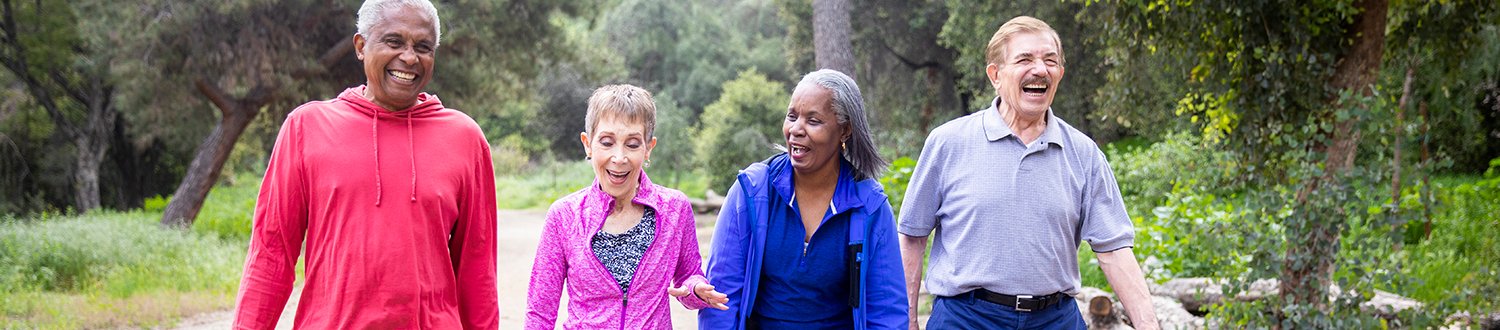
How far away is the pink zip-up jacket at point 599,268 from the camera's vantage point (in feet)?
9.59

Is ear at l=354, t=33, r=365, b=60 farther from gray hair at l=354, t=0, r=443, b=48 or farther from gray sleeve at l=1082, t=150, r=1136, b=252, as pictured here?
gray sleeve at l=1082, t=150, r=1136, b=252

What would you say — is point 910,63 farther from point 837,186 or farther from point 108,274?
point 837,186

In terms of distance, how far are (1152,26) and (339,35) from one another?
42.4 feet

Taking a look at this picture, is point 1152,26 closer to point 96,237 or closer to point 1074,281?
point 1074,281

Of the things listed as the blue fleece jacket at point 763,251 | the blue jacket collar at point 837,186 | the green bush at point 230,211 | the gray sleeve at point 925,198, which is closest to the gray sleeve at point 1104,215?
the gray sleeve at point 925,198

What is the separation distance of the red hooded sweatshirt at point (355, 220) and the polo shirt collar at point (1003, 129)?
1458 millimetres

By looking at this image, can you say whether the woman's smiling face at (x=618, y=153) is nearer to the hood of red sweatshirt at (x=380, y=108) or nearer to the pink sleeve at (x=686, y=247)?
the pink sleeve at (x=686, y=247)

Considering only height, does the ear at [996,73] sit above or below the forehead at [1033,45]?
below

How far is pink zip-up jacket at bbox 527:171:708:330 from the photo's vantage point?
2.92m

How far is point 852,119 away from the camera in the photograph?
9.57 feet

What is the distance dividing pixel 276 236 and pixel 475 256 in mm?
474

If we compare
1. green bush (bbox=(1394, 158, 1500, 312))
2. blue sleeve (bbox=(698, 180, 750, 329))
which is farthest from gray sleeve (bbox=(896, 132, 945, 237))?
green bush (bbox=(1394, 158, 1500, 312))

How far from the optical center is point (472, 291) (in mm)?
2830

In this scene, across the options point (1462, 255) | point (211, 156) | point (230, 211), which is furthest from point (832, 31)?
point (230, 211)
